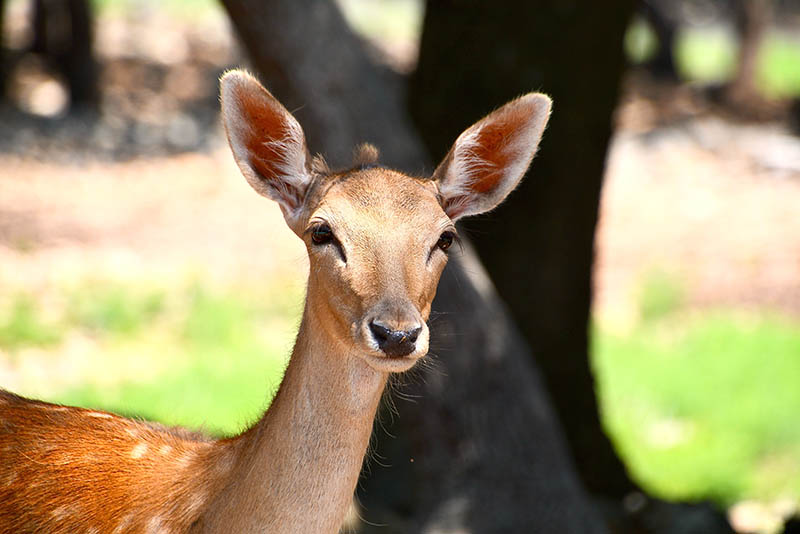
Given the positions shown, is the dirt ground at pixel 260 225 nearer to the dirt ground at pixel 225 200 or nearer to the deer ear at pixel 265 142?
the dirt ground at pixel 225 200

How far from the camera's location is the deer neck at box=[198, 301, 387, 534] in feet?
9.57

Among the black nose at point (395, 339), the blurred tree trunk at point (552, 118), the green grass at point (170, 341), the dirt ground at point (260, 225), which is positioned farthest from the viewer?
the dirt ground at point (260, 225)

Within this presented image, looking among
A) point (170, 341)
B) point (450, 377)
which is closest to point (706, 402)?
point (450, 377)

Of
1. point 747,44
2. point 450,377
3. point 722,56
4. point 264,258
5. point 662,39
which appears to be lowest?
point 722,56

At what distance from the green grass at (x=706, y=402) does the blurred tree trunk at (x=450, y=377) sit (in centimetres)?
208

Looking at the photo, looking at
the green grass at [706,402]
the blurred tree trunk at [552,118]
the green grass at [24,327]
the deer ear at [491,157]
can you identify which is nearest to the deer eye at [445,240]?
the deer ear at [491,157]

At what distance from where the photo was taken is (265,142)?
10.5 ft

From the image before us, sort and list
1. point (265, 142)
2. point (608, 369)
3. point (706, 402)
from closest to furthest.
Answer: point (265, 142) → point (706, 402) → point (608, 369)

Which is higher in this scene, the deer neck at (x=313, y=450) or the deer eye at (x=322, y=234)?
the deer eye at (x=322, y=234)

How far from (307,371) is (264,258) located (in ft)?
24.9

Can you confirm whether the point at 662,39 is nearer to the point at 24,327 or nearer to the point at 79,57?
the point at 79,57

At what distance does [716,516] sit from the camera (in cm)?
563

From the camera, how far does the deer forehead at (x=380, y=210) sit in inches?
113

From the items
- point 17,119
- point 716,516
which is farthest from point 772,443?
point 17,119
